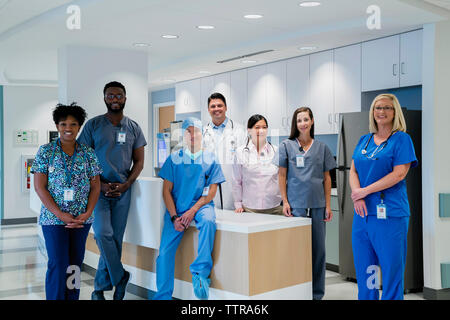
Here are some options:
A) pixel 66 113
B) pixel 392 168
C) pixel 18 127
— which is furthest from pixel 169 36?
pixel 18 127

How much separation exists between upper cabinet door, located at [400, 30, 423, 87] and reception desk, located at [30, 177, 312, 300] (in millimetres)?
1867

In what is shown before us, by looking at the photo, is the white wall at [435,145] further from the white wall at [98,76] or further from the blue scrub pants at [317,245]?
the white wall at [98,76]

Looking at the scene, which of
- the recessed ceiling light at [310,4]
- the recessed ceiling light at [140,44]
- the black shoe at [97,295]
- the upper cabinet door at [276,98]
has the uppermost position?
the recessed ceiling light at [140,44]

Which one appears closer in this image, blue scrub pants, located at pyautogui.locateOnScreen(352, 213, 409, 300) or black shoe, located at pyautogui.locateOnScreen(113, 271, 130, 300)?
blue scrub pants, located at pyautogui.locateOnScreen(352, 213, 409, 300)

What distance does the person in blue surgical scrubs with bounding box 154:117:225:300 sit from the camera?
3.44m

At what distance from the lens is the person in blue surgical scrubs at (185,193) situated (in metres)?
3.44

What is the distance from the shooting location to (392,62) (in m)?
4.63

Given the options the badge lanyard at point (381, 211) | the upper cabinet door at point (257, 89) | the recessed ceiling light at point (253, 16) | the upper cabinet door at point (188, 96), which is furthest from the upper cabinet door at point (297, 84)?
the badge lanyard at point (381, 211)

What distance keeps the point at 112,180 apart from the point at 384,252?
1.96 metres

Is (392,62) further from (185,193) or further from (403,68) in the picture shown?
(185,193)

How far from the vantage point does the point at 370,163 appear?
311 cm

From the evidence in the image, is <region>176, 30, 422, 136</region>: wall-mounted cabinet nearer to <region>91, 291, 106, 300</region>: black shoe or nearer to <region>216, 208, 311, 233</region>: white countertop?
<region>216, 208, 311, 233</region>: white countertop

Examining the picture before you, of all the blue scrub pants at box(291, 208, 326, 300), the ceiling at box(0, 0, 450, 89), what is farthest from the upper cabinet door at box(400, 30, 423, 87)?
the blue scrub pants at box(291, 208, 326, 300)

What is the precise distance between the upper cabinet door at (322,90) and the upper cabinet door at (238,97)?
1.18 m
